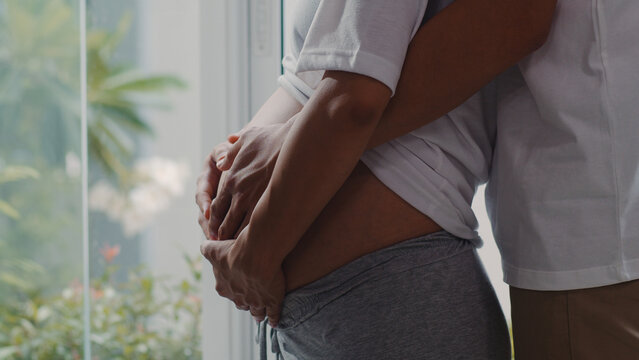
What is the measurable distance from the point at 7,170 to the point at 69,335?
55 cm

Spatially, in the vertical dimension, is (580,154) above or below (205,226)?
above

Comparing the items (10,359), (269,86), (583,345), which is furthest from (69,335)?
(583,345)

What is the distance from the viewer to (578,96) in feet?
1.90

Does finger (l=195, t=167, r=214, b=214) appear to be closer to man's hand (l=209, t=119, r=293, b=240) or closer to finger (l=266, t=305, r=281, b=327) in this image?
man's hand (l=209, t=119, r=293, b=240)

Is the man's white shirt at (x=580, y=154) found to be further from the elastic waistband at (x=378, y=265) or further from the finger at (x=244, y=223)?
the finger at (x=244, y=223)

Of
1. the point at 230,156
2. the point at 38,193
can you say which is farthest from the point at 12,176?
the point at 230,156

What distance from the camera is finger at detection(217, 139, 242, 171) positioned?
0.78m

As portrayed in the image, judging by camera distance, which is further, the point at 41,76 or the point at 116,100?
the point at 116,100

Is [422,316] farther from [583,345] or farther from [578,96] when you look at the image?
[578,96]

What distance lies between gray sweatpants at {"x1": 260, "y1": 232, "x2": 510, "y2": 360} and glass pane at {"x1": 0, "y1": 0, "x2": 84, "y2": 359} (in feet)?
4.48

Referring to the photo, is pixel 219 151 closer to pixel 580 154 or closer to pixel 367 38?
pixel 367 38

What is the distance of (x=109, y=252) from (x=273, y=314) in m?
1.34

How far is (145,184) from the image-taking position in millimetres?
1963

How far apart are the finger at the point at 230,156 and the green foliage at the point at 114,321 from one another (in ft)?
3.67
